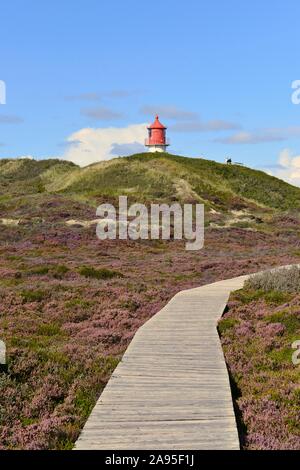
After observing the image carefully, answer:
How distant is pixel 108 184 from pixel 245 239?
41628 millimetres

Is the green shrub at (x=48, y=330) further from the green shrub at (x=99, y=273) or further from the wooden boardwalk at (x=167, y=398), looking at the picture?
the green shrub at (x=99, y=273)

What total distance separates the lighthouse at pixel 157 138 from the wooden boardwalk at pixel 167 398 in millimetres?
102202

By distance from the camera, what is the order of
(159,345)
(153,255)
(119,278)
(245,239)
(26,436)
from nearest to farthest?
(26,436) < (159,345) < (119,278) < (153,255) < (245,239)

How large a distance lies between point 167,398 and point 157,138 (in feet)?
355

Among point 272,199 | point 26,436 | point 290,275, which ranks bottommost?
point 26,436

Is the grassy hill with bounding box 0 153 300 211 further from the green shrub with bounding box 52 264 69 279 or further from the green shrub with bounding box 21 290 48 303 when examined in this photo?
the green shrub with bounding box 21 290 48 303

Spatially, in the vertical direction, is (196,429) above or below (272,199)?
below

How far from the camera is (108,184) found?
8531cm

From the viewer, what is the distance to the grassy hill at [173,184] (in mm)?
74000

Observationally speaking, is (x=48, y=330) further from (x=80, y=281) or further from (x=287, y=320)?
(x=80, y=281)

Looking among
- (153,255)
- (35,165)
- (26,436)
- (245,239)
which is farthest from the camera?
A: (35,165)
